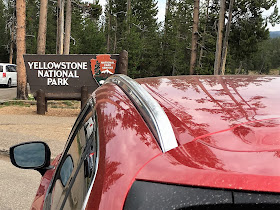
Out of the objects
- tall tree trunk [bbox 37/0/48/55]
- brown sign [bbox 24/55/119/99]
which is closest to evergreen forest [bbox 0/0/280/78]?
tall tree trunk [bbox 37/0/48/55]

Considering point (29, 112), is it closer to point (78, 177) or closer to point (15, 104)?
point (15, 104)

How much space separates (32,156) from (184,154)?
1.51 meters

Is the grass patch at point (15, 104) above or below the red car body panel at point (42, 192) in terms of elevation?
below

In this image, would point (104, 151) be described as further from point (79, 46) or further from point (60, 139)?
point (79, 46)

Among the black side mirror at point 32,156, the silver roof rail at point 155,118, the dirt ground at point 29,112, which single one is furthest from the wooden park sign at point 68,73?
the silver roof rail at point 155,118

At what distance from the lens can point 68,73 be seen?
10.8 m

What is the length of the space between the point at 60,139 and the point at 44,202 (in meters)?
5.68

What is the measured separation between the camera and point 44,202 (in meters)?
1.76

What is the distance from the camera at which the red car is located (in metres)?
0.75

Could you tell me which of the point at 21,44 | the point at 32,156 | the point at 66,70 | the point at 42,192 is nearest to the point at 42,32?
the point at 21,44

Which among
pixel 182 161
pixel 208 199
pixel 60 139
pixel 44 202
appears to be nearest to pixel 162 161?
pixel 182 161

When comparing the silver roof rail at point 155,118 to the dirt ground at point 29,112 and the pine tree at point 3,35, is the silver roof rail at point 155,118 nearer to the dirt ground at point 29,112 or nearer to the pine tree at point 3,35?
the dirt ground at point 29,112

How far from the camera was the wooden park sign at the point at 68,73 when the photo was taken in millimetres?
10641

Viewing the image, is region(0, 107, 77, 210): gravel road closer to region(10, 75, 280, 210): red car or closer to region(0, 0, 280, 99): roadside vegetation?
region(10, 75, 280, 210): red car
